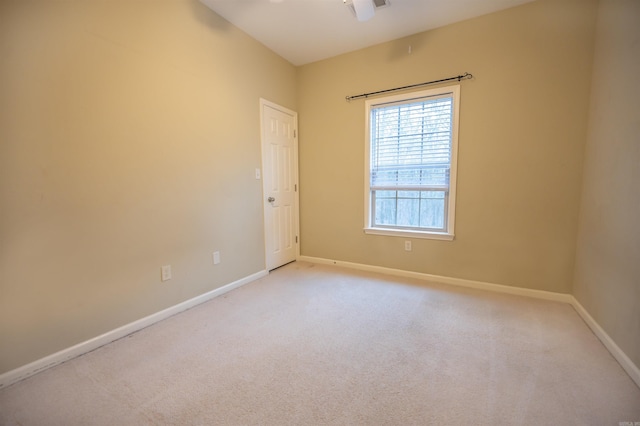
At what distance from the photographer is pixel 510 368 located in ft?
5.03

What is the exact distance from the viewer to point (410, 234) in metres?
3.03

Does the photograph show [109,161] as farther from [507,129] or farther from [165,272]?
[507,129]

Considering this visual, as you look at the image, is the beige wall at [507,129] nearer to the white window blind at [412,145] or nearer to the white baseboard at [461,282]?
the white baseboard at [461,282]

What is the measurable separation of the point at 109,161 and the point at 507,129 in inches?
135

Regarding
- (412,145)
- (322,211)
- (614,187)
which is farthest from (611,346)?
(322,211)

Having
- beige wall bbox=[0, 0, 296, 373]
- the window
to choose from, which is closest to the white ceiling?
beige wall bbox=[0, 0, 296, 373]

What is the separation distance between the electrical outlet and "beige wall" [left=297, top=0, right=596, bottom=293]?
2.24 meters

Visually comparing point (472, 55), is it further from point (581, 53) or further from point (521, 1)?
point (581, 53)

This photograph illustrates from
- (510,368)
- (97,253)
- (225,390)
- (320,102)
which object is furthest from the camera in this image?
(320,102)

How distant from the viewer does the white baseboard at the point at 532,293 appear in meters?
1.51

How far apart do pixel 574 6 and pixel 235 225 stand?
3.68 m

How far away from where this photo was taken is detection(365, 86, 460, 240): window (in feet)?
9.14

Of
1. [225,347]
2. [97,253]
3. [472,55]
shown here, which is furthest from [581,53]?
[97,253]

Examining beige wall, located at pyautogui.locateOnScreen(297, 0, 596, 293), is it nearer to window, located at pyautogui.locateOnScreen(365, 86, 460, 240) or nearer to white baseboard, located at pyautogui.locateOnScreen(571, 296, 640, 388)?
window, located at pyautogui.locateOnScreen(365, 86, 460, 240)
